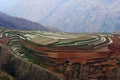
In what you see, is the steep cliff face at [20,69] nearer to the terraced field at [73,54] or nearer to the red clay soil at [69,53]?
the terraced field at [73,54]

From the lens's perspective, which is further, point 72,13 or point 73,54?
point 72,13

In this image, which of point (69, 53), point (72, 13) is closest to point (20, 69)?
point (69, 53)

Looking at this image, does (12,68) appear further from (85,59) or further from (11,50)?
(85,59)

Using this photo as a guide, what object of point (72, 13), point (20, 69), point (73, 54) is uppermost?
point (72, 13)

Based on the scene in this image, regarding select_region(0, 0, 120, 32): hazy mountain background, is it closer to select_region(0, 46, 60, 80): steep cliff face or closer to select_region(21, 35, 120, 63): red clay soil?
select_region(21, 35, 120, 63): red clay soil

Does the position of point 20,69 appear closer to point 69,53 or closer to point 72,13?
point 69,53

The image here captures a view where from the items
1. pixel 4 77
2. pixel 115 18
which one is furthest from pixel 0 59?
pixel 115 18
